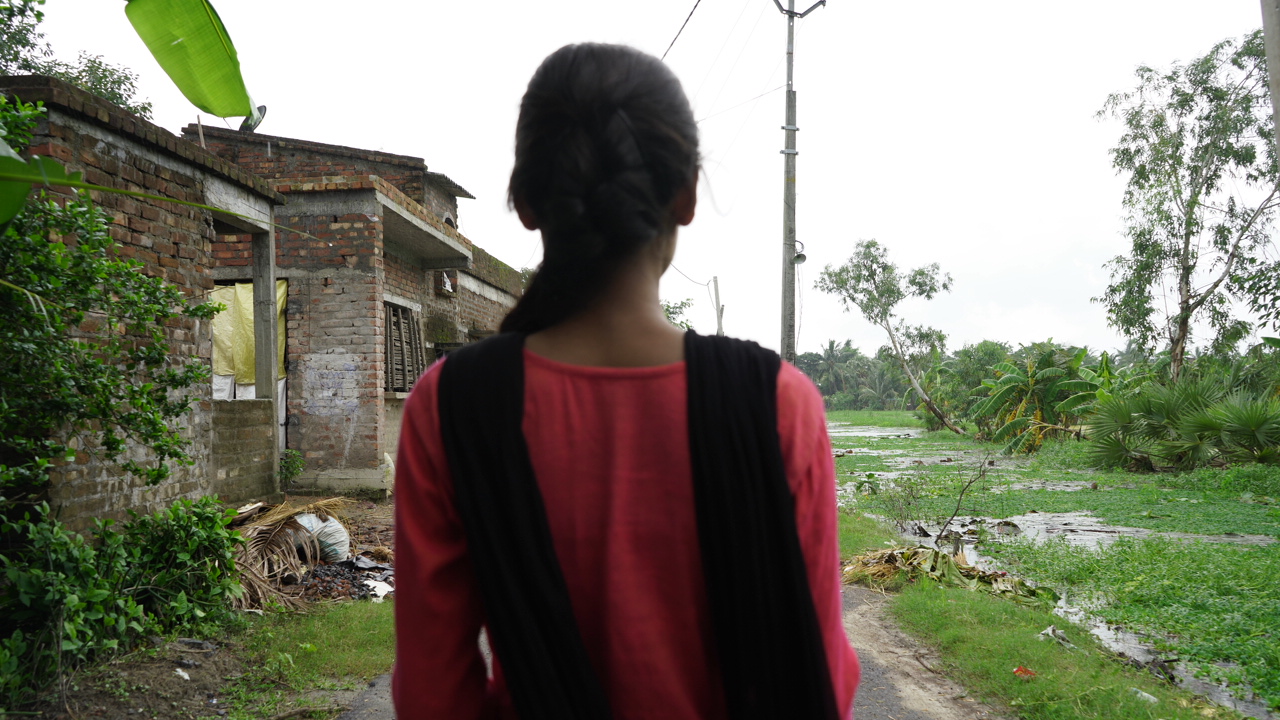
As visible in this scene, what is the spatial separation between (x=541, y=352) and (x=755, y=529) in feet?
1.16

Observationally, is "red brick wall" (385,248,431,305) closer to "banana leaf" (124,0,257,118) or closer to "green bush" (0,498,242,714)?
"green bush" (0,498,242,714)

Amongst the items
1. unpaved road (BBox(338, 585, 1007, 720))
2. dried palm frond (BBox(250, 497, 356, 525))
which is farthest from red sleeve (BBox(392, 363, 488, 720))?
dried palm frond (BBox(250, 497, 356, 525))

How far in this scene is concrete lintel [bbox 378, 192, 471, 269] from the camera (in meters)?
9.20

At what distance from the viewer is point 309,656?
4.01 m

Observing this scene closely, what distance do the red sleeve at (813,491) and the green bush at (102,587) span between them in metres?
3.41

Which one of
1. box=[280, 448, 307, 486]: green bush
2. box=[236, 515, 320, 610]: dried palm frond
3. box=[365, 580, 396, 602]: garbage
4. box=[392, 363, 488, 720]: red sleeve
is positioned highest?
box=[392, 363, 488, 720]: red sleeve

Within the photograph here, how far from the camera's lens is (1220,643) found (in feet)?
14.8

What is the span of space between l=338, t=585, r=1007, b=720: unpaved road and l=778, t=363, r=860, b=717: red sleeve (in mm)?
2984

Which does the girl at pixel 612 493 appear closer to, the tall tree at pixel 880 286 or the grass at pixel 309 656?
the grass at pixel 309 656

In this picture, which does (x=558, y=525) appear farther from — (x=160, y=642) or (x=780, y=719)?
(x=160, y=642)

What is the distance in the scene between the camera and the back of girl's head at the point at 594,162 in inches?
38.3

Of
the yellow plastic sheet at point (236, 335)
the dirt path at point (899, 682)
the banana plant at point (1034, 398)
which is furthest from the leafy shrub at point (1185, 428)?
the yellow plastic sheet at point (236, 335)

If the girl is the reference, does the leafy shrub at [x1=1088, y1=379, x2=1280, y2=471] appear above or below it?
below

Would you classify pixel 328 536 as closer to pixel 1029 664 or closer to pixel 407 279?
pixel 1029 664
